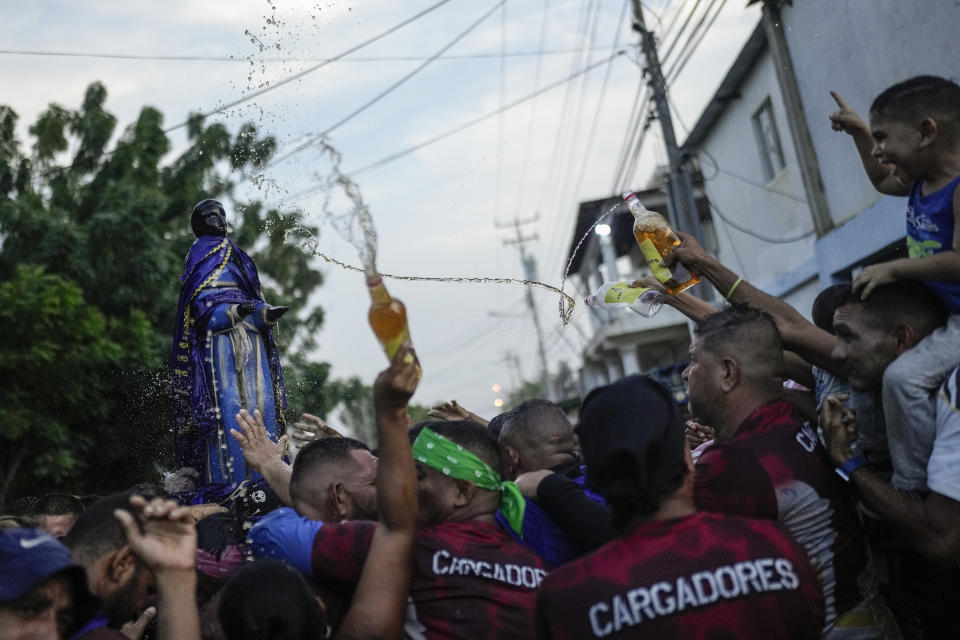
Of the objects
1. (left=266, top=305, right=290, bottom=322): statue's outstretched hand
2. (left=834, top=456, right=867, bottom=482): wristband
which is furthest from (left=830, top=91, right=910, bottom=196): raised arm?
(left=266, top=305, right=290, bottom=322): statue's outstretched hand

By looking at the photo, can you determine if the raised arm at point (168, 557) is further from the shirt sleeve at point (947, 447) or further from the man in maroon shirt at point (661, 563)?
the shirt sleeve at point (947, 447)

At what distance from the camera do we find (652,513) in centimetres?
240

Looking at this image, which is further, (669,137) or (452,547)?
(669,137)

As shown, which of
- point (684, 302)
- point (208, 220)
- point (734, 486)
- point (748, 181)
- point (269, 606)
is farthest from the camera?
point (748, 181)

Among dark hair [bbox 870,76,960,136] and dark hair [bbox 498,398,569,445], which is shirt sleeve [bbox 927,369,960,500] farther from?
dark hair [bbox 498,398,569,445]

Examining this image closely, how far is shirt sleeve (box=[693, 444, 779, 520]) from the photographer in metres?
2.81

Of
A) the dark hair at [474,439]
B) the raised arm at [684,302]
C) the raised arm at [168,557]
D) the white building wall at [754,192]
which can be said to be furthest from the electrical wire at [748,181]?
the raised arm at [168,557]

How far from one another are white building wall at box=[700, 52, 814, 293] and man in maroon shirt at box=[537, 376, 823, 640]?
1492cm

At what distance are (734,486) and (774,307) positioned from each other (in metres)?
1.08

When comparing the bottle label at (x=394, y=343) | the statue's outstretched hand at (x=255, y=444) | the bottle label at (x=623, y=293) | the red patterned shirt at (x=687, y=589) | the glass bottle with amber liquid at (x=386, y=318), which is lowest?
the red patterned shirt at (x=687, y=589)

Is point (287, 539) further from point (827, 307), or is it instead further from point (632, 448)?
point (827, 307)

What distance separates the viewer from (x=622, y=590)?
2.26 m

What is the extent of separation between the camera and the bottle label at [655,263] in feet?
13.6

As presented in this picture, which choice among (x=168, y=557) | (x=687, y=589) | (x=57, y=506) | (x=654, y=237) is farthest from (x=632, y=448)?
(x=57, y=506)
